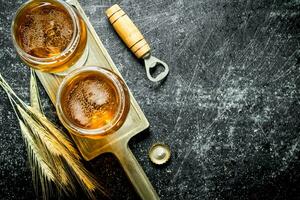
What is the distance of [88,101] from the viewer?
3.13 feet

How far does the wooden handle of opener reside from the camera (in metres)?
1.08

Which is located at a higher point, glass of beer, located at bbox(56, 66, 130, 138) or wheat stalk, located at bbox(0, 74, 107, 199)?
glass of beer, located at bbox(56, 66, 130, 138)

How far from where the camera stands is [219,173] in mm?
1152

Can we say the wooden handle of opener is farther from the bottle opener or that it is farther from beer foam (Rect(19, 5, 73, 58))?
beer foam (Rect(19, 5, 73, 58))

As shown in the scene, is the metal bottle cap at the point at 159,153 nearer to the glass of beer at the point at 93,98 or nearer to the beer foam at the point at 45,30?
the glass of beer at the point at 93,98

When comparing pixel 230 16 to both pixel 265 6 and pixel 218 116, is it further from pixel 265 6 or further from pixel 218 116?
pixel 218 116

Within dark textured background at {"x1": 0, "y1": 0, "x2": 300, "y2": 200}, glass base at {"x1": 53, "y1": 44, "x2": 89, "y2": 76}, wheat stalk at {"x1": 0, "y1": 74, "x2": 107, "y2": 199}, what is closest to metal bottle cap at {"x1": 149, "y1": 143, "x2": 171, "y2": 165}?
dark textured background at {"x1": 0, "y1": 0, "x2": 300, "y2": 200}

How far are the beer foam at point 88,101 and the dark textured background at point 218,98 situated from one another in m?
0.20

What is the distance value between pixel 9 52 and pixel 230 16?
66 cm

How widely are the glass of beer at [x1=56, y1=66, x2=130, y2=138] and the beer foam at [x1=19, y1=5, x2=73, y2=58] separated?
0.09 m

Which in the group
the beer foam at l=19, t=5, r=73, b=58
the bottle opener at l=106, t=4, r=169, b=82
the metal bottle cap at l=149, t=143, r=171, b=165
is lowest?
the metal bottle cap at l=149, t=143, r=171, b=165

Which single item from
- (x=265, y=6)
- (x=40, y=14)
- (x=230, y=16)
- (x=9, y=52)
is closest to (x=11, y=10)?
(x=9, y=52)

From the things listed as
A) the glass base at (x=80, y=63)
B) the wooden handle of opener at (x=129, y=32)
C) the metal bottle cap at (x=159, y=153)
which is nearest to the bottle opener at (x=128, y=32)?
the wooden handle of opener at (x=129, y=32)

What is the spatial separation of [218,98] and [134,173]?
33 cm
